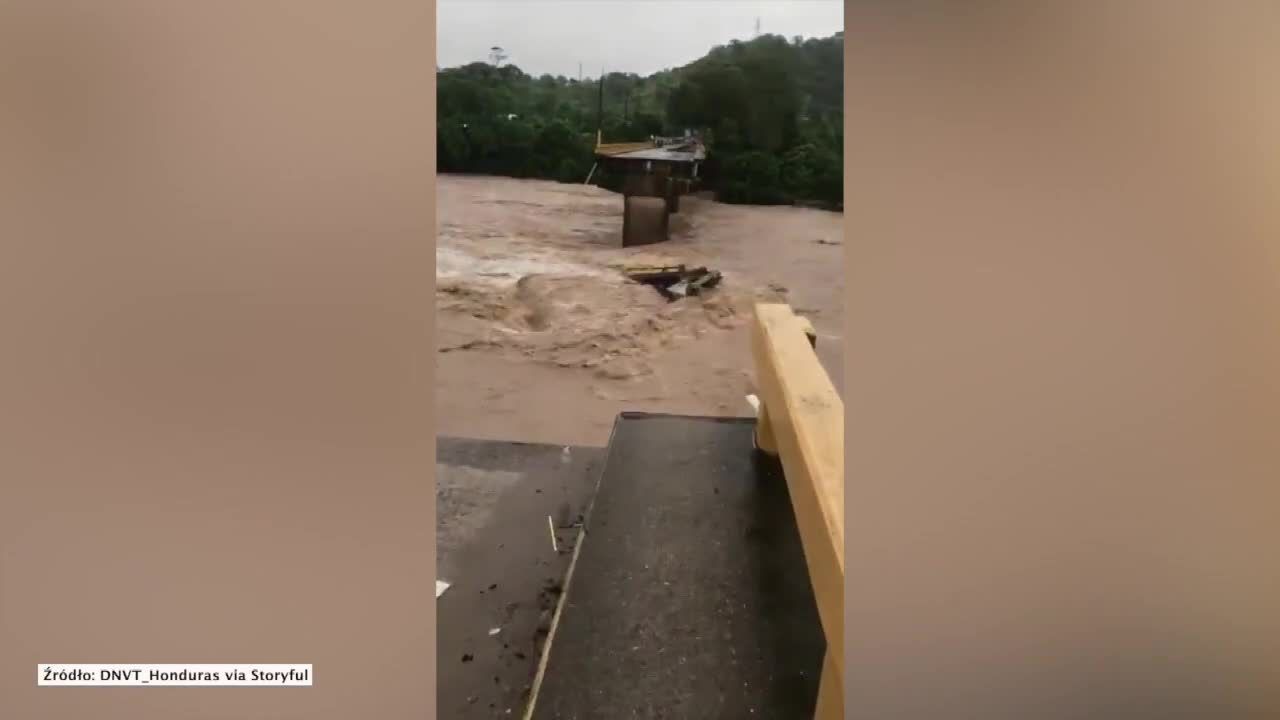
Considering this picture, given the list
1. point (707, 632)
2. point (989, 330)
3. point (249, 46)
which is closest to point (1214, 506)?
point (989, 330)

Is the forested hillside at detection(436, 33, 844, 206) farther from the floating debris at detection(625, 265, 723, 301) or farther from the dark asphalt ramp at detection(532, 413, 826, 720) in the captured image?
the dark asphalt ramp at detection(532, 413, 826, 720)

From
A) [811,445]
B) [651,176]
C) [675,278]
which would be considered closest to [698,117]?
[651,176]

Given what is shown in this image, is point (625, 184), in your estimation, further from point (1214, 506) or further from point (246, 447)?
point (1214, 506)

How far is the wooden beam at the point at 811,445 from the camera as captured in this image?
3.56 feet

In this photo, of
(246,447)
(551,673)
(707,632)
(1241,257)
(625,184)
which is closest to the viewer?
(1241,257)

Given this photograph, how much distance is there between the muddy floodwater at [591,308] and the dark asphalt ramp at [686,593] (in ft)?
0.38

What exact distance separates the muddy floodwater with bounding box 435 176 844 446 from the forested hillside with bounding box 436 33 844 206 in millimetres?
66

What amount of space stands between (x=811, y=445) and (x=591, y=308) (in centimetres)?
91

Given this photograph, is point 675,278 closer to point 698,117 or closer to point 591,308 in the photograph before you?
point 591,308

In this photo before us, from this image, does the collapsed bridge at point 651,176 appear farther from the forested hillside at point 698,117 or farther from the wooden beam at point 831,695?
the wooden beam at point 831,695

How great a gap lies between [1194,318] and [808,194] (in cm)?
94

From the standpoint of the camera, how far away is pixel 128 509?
1.11 m

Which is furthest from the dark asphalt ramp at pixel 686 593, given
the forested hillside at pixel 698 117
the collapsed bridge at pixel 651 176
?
the forested hillside at pixel 698 117

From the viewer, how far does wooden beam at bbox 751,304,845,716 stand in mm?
1086
